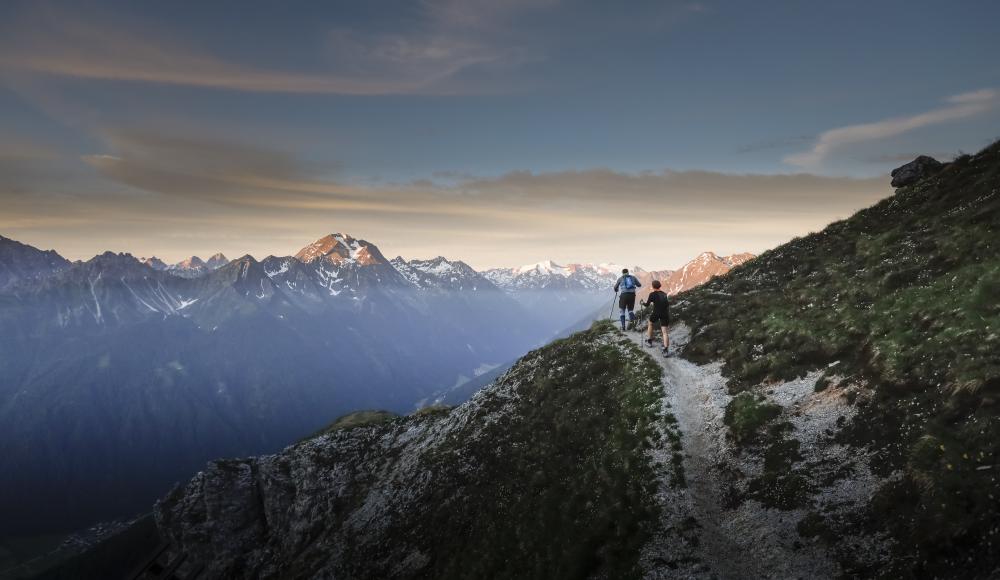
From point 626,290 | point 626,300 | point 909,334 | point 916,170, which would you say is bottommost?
point 909,334

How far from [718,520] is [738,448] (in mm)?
4574

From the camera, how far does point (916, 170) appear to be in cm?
4531

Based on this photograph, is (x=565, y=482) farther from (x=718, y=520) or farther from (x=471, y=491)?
(x=718, y=520)

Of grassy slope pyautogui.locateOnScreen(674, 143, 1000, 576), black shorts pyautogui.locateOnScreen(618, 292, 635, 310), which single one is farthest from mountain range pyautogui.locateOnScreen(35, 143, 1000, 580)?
black shorts pyautogui.locateOnScreen(618, 292, 635, 310)

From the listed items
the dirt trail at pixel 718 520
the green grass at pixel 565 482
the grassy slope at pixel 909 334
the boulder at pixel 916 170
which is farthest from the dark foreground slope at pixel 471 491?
the boulder at pixel 916 170

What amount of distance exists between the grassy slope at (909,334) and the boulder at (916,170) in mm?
4222

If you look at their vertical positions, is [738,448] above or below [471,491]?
above

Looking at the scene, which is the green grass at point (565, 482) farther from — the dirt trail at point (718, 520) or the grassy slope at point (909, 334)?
the grassy slope at point (909, 334)

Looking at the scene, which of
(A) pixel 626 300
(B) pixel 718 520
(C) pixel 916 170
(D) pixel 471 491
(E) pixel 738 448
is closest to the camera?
(B) pixel 718 520

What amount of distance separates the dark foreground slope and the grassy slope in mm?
8195

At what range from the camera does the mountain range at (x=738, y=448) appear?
1550 centimetres

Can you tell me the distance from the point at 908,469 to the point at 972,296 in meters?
11.7

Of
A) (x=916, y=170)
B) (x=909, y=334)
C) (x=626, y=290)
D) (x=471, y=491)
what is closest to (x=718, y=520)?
(x=909, y=334)

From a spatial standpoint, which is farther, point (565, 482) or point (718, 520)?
point (565, 482)
